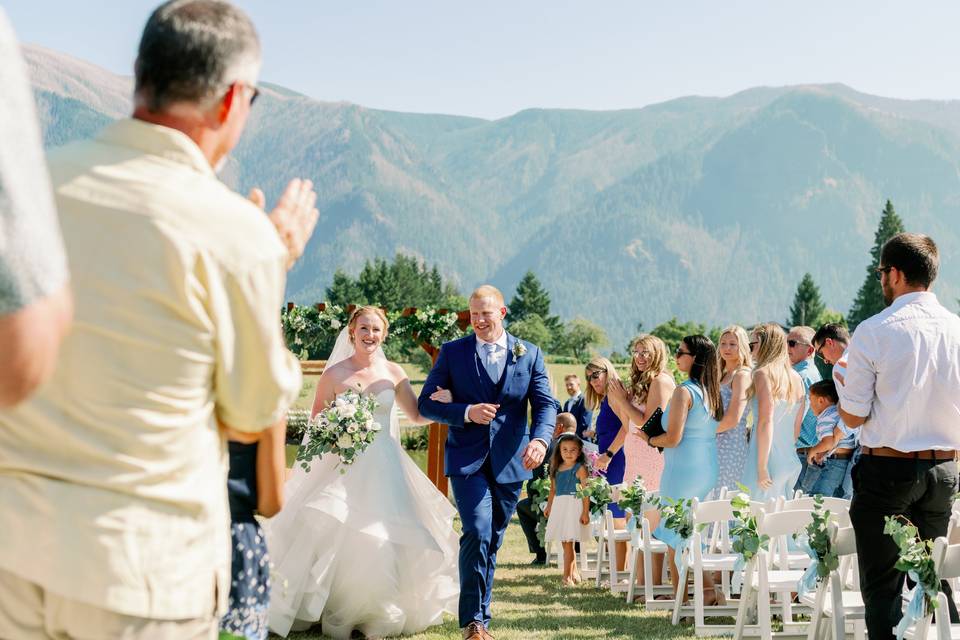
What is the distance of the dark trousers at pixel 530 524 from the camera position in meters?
12.3

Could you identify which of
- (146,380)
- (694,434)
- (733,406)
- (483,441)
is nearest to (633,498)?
(694,434)

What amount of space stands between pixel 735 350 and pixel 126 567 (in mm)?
7560

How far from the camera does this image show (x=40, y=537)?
1.85 meters

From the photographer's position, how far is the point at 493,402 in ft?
25.8

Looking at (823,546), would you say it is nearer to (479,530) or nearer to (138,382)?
(479,530)

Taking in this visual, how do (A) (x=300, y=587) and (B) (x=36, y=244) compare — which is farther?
(A) (x=300, y=587)

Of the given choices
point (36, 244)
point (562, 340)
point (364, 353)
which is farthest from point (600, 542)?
point (562, 340)

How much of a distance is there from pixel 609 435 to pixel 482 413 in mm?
3844

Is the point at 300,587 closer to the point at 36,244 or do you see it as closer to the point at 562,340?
the point at 36,244

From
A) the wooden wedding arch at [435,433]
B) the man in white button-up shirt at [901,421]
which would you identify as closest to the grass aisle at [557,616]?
the wooden wedding arch at [435,433]

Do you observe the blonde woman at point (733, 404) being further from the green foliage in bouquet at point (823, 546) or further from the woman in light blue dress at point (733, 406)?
the green foliage in bouquet at point (823, 546)

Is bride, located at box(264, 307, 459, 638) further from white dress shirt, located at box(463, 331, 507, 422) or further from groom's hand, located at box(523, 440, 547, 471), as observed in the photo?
groom's hand, located at box(523, 440, 547, 471)

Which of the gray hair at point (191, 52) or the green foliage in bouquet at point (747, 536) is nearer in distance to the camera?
the gray hair at point (191, 52)

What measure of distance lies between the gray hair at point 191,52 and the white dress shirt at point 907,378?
405 cm
